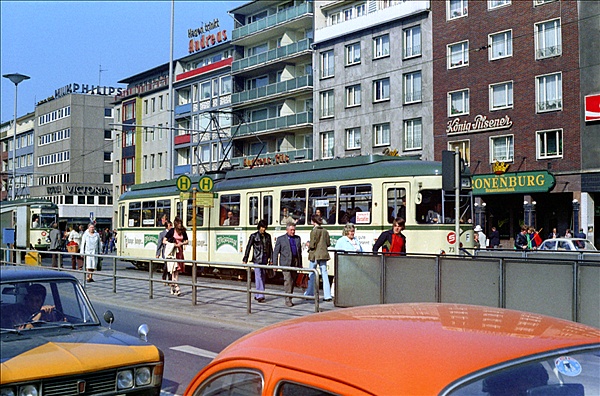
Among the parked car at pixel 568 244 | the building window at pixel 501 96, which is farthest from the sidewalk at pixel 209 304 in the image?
the building window at pixel 501 96

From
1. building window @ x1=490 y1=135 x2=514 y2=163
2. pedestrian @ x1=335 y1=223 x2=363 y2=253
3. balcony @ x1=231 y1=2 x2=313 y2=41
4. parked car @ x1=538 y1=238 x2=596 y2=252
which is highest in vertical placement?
balcony @ x1=231 y1=2 x2=313 y2=41

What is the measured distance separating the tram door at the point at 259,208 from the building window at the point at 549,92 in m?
19.0

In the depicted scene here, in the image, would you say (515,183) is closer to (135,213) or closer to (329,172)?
(135,213)

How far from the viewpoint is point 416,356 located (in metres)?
2.29

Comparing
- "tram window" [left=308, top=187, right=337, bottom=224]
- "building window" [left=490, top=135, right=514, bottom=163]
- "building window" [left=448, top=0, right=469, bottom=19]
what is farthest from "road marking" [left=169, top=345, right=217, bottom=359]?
"building window" [left=448, top=0, right=469, bottom=19]

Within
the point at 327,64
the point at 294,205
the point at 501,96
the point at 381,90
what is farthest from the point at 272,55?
the point at 294,205

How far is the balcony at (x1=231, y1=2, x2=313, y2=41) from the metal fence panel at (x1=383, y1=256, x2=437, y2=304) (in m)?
42.2

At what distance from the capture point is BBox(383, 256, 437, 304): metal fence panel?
521 inches

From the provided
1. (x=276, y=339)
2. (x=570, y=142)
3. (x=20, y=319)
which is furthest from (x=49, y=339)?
(x=570, y=142)

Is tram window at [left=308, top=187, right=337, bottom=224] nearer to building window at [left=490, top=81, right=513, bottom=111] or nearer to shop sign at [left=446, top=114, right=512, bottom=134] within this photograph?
shop sign at [left=446, top=114, right=512, bottom=134]

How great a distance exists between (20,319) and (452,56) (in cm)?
3780

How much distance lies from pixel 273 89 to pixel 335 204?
36.3 metres

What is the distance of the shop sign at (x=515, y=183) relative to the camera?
36531 mm

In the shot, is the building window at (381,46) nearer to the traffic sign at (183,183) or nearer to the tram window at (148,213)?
the tram window at (148,213)
